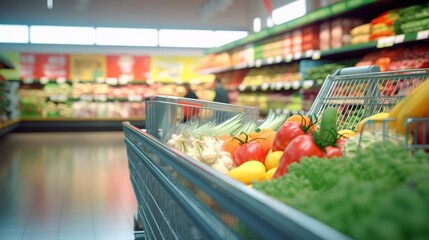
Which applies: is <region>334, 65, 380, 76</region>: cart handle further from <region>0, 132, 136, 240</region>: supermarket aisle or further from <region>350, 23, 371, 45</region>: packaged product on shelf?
<region>350, 23, 371, 45</region>: packaged product on shelf

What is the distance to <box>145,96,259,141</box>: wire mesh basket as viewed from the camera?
2751 mm

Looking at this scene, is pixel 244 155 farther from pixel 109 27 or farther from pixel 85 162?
pixel 109 27

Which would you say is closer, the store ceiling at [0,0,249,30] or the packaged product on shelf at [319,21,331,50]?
the packaged product on shelf at [319,21,331,50]

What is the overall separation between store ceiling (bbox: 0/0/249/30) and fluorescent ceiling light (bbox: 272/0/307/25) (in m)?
2.24

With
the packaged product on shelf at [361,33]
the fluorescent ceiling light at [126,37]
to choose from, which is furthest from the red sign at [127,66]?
the packaged product on shelf at [361,33]

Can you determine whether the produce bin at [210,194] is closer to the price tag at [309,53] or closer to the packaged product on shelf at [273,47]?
the price tag at [309,53]

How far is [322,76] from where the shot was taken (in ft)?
23.7

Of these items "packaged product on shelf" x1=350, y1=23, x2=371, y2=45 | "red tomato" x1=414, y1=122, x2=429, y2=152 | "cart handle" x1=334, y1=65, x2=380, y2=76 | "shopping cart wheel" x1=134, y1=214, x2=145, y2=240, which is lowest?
"shopping cart wheel" x1=134, y1=214, x2=145, y2=240

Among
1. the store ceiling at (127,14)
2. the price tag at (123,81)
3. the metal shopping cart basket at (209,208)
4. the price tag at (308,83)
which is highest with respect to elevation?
the store ceiling at (127,14)

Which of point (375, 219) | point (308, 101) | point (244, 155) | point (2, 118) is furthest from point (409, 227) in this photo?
point (2, 118)

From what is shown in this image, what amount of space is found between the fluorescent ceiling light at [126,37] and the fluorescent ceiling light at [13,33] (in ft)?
6.68

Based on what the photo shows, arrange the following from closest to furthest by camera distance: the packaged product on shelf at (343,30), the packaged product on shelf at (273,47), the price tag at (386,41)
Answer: the price tag at (386,41) < the packaged product on shelf at (343,30) < the packaged product on shelf at (273,47)

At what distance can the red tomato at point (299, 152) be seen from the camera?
4.85 ft

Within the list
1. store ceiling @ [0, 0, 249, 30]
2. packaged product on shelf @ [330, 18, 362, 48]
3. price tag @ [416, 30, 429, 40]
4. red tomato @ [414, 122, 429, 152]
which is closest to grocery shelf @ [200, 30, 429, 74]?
price tag @ [416, 30, 429, 40]
